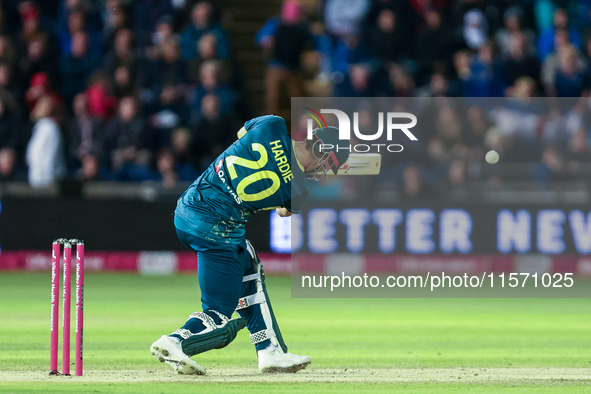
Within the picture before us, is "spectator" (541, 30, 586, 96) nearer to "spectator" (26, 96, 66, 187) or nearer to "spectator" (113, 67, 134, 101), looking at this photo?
"spectator" (113, 67, 134, 101)

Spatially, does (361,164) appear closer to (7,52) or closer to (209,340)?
(209,340)

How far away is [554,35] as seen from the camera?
15961 millimetres

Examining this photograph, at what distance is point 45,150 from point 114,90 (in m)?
1.74

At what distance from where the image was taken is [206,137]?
1534cm

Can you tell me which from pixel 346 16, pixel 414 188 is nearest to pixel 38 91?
pixel 346 16

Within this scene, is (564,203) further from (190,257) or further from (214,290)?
(214,290)

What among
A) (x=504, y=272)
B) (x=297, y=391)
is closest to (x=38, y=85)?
(x=504, y=272)

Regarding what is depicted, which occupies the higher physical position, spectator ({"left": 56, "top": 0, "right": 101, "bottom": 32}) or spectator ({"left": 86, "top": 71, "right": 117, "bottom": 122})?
spectator ({"left": 56, "top": 0, "right": 101, "bottom": 32})

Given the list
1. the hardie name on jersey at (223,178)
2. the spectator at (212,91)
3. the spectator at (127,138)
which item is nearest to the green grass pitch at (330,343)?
the hardie name on jersey at (223,178)

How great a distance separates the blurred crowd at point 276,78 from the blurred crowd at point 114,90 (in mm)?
24

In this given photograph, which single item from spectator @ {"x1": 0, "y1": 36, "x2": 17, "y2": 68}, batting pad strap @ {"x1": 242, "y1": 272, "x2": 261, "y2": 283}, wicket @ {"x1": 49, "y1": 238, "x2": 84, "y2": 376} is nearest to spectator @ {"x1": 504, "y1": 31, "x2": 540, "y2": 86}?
spectator @ {"x1": 0, "y1": 36, "x2": 17, "y2": 68}

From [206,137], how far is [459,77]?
418 centimetres

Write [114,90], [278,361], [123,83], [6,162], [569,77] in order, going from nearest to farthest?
1. [278,361]
2. [6,162]
3. [569,77]
4. [123,83]
5. [114,90]

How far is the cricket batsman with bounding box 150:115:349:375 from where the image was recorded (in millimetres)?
7102
